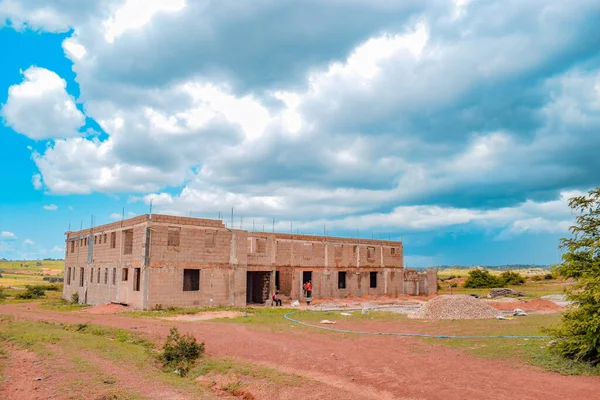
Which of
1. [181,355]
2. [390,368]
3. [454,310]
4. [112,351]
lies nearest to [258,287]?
[454,310]

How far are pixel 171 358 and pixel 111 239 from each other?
22.6 meters

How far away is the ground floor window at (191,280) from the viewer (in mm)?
30531

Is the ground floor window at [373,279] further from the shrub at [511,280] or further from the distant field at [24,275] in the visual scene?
the distant field at [24,275]

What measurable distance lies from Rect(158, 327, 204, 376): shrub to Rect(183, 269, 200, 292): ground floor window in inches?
615

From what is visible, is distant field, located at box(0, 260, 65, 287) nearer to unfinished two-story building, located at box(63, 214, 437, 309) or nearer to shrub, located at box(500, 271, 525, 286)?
unfinished two-story building, located at box(63, 214, 437, 309)

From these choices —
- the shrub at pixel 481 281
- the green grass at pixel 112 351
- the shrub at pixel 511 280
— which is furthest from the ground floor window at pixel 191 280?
the shrub at pixel 511 280

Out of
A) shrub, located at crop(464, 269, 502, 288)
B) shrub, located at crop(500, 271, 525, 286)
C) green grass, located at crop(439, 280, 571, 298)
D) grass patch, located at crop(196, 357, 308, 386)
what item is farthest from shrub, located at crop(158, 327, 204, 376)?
shrub, located at crop(500, 271, 525, 286)

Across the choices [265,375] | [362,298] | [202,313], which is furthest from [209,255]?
[265,375]

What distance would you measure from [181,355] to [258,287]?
2347 cm

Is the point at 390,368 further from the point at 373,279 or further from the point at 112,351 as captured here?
the point at 373,279

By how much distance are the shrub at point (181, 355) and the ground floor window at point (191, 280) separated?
15.6m

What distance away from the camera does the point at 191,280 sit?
30.9m

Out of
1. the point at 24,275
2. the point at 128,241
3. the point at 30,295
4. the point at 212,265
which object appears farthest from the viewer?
the point at 24,275

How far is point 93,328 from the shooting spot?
65.3 ft
